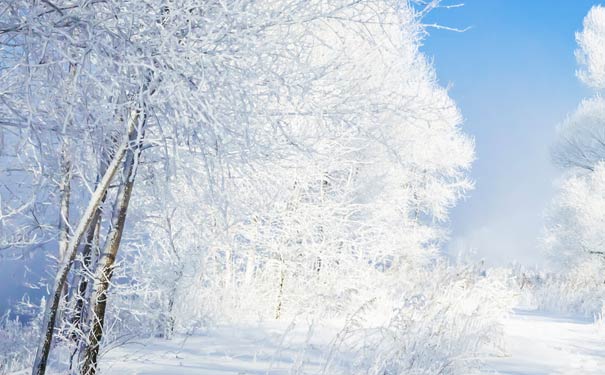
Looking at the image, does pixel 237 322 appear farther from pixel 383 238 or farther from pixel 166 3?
pixel 166 3

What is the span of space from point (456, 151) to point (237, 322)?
11.8m

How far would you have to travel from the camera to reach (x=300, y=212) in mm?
7746

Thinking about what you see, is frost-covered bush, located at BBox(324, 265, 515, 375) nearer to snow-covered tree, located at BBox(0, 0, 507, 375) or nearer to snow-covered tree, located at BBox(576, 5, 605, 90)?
snow-covered tree, located at BBox(0, 0, 507, 375)

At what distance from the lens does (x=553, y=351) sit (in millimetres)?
Result: 6570

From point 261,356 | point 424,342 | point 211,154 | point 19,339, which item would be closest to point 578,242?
point 424,342

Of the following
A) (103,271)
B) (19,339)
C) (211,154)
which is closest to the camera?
(211,154)

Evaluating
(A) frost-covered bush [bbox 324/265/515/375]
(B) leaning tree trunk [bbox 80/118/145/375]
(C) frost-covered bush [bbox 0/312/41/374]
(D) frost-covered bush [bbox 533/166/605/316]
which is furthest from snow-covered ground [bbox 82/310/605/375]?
(D) frost-covered bush [bbox 533/166/605/316]

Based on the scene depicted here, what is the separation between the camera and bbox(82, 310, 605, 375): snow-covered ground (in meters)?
4.38

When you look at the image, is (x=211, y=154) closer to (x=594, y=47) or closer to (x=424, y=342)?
(x=424, y=342)

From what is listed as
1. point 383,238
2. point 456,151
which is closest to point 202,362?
point 383,238

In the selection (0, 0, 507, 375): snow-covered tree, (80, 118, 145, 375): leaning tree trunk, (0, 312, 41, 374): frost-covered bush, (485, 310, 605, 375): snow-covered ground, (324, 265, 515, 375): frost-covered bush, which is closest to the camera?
(0, 0, 507, 375): snow-covered tree

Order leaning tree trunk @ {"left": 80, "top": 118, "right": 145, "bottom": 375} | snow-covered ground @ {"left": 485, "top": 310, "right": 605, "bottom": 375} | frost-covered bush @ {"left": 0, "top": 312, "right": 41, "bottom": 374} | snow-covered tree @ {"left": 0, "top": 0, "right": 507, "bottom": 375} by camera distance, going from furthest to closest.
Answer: frost-covered bush @ {"left": 0, "top": 312, "right": 41, "bottom": 374} → snow-covered ground @ {"left": 485, "top": 310, "right": 605, "bottom": 375} → leaning tree trunk @ {"left": 80, "top": 118, "right": 145, "bottom": 375} → snow-covered tree @ {"left": 0, "top": 0, "right": 507, "bottom": 375}

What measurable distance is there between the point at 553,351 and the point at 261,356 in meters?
3.46

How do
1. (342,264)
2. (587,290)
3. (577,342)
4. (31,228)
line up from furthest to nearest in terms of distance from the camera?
(587,290) → (342,264) → (577,342) → (31,228)
